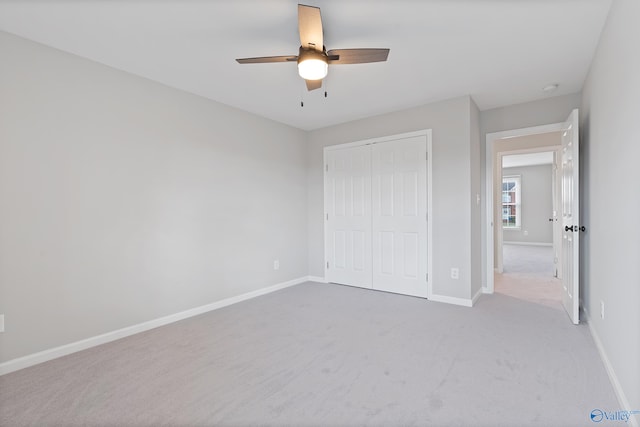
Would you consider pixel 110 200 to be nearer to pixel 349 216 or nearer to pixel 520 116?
pixel 349 216

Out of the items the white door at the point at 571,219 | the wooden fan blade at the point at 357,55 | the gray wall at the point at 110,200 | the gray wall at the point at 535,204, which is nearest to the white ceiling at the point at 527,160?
the gray wall at the point at 535,204

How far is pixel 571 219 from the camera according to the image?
3.02m

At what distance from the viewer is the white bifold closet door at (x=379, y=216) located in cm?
392

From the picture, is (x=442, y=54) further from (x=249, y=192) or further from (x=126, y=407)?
(x=126, y=407)

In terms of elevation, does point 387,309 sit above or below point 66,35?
below

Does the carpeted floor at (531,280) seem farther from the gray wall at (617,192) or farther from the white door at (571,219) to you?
the gray wall at (617,192)

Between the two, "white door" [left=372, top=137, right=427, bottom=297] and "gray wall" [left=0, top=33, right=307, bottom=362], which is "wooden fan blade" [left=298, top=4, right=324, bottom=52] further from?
"white door" [left=372, top=137, right=427, bottom=297]

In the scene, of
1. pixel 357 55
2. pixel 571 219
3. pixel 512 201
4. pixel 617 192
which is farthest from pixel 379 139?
pixel 512 201

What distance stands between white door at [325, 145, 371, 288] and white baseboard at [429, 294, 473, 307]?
922 millimetres

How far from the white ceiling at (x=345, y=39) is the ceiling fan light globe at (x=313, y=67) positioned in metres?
0.32

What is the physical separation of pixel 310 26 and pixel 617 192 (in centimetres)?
211

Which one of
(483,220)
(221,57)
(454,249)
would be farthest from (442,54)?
(483,220)

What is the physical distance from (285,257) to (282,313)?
1260 mm

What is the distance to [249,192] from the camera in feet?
13.2
